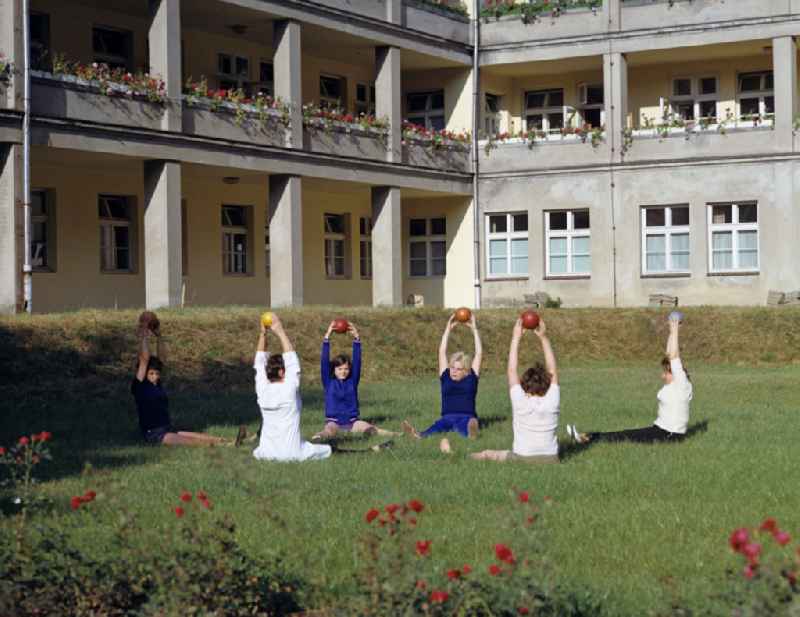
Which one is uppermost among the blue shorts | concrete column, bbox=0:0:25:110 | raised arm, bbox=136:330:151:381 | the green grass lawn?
concrete column, bbox=0:0:25:110

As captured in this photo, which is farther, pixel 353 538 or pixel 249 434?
pixel 249 434

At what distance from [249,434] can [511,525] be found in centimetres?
1075

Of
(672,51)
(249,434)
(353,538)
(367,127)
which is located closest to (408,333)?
(367,127)

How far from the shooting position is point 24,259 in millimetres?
29078

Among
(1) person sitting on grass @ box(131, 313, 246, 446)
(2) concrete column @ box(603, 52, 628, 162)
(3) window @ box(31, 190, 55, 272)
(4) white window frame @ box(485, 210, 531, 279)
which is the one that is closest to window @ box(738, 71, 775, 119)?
(2) concrete column @ box(603, 52, 628, 162)

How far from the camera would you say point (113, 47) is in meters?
35.8

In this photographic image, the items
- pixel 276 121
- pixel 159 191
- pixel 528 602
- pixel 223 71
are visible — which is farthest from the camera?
pixel 223 71

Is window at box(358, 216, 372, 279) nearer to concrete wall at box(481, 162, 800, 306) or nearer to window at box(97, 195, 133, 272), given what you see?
concrete wall at box(481, 162, 800, 306)

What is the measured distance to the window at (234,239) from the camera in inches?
Result: 1603

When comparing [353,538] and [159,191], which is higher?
[159,191]

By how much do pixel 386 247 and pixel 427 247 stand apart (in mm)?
5700

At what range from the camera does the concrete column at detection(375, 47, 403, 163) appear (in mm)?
40062

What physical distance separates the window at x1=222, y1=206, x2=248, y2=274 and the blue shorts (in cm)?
2391

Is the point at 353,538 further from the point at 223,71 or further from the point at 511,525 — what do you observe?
the point at 223,71
